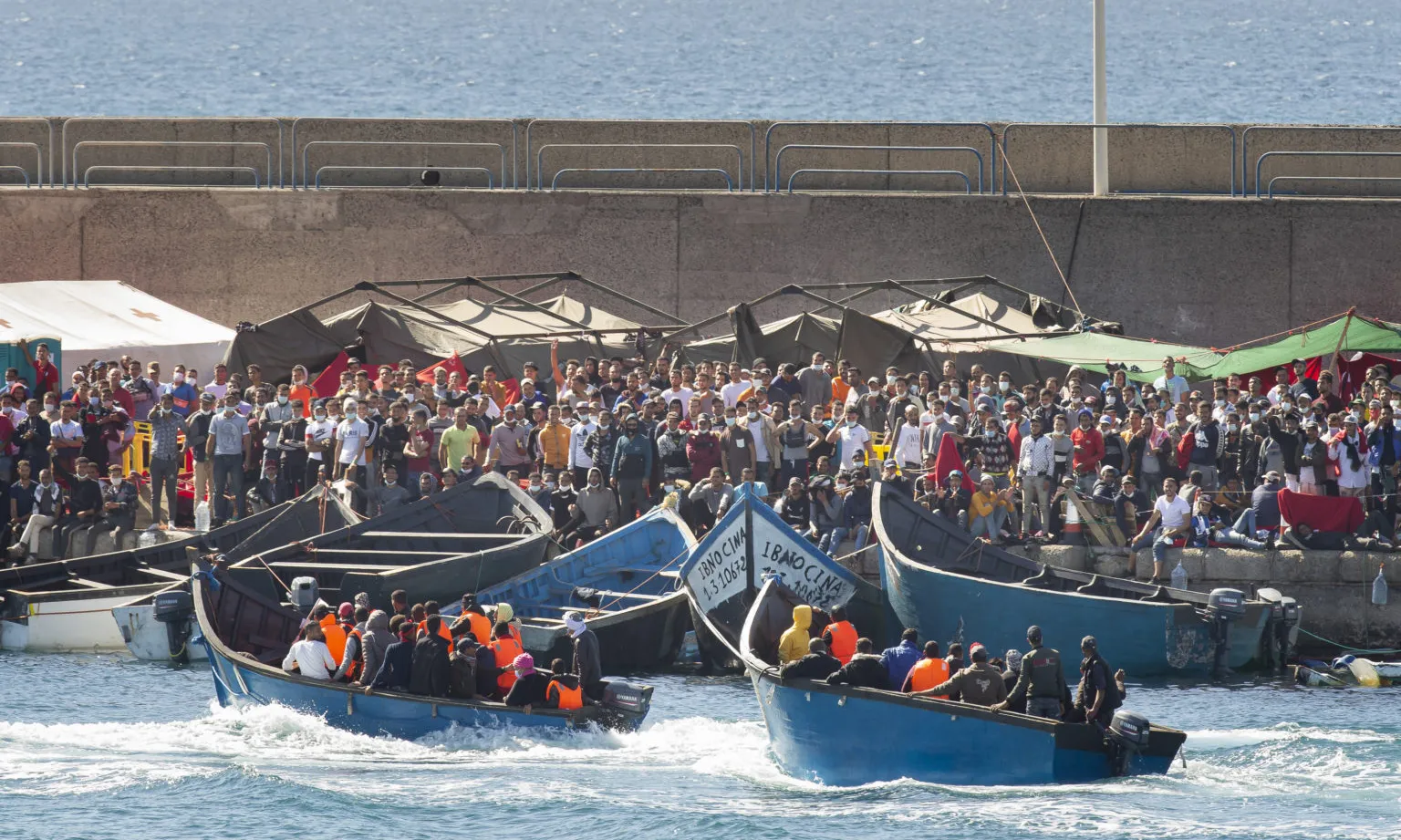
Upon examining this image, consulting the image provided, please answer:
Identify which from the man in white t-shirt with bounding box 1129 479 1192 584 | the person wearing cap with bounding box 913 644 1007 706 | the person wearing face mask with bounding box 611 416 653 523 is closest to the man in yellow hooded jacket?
the person wearing cap with bounding box 913 644 1007 706

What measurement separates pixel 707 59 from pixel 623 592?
96193mm

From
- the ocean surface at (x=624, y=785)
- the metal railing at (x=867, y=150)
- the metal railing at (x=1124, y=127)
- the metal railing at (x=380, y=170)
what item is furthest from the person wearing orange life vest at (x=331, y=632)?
the metal railing at (x=1124, y=127)

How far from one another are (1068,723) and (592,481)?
357 inches

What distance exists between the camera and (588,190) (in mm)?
33188

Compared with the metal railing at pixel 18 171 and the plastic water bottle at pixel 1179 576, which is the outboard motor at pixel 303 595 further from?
the metal railing at pixel 18 171

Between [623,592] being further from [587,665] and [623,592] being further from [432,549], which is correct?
[587,665]

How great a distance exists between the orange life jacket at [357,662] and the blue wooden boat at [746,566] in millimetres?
4165

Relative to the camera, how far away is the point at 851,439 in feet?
81.3

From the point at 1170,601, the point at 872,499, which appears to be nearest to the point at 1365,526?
the point at 1170,601

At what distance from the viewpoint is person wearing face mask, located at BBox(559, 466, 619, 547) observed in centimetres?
2525

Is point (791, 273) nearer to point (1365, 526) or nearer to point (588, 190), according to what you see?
point (588, 190)

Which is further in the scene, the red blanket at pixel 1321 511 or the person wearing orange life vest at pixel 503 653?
the red blanket at pixel 1321 511

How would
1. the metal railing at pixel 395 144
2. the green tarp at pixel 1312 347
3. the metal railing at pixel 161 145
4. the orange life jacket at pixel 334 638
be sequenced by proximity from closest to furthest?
the orange life jacket at pixel 334 638, the green tarp at pixel 1312 347, the metal railing at pixel 395 144, the metal railing at pixel 161 145

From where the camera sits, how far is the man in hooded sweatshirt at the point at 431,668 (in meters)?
19.5
